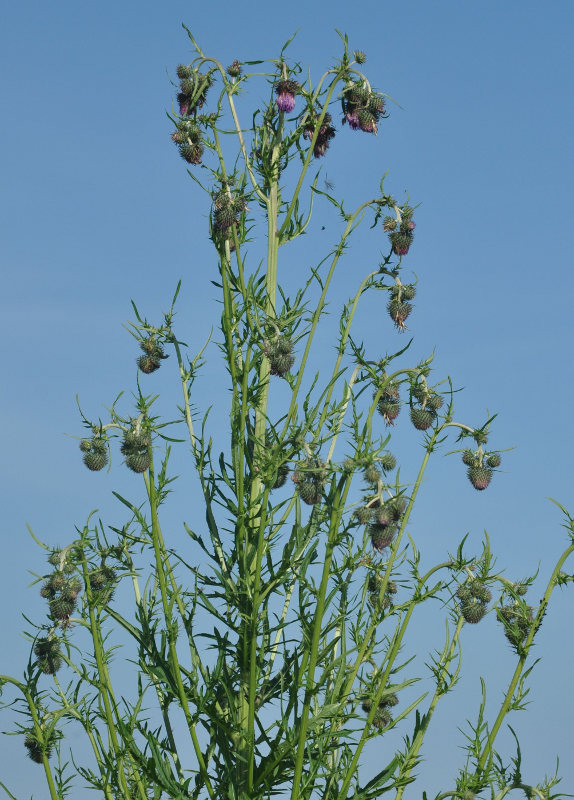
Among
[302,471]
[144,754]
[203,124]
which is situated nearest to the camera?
[302,471]

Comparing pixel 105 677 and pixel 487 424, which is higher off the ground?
pixel 487 424

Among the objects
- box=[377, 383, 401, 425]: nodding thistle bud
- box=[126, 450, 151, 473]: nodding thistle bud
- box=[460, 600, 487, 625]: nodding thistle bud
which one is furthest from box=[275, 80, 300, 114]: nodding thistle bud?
box=[460, 600, 487, 625]: nodding thistle bud

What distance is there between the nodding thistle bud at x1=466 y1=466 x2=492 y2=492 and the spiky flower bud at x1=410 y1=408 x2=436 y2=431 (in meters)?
0.41

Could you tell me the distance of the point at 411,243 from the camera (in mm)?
6957

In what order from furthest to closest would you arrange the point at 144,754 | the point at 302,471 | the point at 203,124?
the point at 203,124
the point at 144,754
the point at 302,471

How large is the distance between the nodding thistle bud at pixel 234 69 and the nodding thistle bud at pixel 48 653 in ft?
13.3

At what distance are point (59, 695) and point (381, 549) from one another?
248cm

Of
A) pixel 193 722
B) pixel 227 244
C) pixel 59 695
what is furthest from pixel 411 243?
pixel 59 695

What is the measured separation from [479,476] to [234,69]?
3.33 metres

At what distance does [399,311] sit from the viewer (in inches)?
272

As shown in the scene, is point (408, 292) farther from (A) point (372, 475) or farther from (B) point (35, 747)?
(B) point (35, 747)

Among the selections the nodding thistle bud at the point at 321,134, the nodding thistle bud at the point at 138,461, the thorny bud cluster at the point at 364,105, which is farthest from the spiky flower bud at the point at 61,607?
the thorny bud cluster at the point at 364,105

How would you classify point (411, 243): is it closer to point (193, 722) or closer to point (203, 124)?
point (203, 124)

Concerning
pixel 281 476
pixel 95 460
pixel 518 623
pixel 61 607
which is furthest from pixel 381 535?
pixel 61 607
